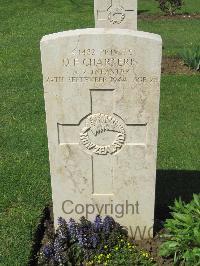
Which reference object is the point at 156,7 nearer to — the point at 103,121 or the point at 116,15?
the point at 116,15

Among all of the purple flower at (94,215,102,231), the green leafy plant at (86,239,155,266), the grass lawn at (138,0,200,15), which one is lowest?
the green leafy plant at (86,239,155,266)

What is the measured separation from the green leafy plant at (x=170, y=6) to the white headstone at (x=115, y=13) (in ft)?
22.5

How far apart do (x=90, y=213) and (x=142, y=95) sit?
4.33 ft

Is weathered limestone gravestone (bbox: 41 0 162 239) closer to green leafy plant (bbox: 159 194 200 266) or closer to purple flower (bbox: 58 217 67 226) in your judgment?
purple flower (bbox: 58 217 67 226)

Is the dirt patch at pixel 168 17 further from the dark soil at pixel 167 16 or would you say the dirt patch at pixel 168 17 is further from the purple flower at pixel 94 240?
the purple flower at pixel 94 240

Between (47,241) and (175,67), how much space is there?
6960mm

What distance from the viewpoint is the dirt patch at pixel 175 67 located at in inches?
410

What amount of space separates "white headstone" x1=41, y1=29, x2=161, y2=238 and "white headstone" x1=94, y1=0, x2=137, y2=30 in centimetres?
684

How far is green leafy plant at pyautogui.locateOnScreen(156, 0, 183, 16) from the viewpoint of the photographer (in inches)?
670

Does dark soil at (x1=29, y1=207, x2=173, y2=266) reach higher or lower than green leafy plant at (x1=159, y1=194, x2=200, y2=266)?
lower

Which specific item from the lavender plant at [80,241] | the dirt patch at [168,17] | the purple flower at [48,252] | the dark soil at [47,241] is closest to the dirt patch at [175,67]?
the dirt patch at [168,17]

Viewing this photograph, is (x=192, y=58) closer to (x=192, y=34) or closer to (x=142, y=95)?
(x=192, y=34)

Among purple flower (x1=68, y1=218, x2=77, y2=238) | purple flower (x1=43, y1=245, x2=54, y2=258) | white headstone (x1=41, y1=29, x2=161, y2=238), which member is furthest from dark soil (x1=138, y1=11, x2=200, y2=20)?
purple flower (x1=43, y1=245, x2=54, y2=258)

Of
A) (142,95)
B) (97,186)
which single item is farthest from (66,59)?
(97,186)
